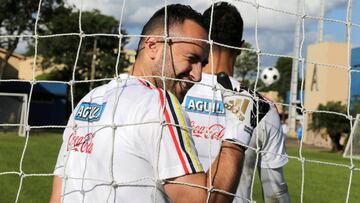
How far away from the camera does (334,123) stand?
2808cm

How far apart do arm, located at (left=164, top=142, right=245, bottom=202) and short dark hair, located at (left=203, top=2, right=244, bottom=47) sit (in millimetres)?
898

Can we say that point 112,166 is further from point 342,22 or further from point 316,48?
point 316,48

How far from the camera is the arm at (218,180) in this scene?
1947mm

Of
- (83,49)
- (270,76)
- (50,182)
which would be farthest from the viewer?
(83,49)

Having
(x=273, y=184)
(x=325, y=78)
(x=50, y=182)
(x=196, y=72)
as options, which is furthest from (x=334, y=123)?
(x=196, y=72)

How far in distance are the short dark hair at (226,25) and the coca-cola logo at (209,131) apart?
0.42 metres

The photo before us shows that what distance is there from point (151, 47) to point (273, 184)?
1357 millimetres

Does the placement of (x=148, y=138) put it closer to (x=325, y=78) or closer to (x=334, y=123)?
(x=334, y=123)

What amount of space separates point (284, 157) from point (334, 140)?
2645 cm

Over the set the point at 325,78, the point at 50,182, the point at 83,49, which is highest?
the point at 83,49

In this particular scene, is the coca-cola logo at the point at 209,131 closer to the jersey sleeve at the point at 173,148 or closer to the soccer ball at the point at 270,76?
the jersey sleeve at the point at 173,148

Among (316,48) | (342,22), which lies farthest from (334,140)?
(342,22)

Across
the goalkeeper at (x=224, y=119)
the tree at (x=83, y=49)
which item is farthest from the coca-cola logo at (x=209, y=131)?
the tree at (x=83, y=49)

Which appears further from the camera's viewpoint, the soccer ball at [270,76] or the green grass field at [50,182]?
the soccer ball at [270,76]
